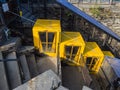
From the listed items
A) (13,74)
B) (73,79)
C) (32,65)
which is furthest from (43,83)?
(73,79)

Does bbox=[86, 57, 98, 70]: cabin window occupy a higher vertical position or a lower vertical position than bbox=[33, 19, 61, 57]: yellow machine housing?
lower

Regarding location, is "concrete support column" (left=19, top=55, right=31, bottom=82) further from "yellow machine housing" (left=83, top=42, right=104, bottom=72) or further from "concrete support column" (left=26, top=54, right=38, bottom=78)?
"yellow machine housing" (left=83, top=42, right=104, bottom=72)

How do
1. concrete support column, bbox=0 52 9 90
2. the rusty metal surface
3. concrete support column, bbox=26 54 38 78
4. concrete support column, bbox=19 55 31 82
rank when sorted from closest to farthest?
the rusty metal surface
concrete support column, bbox=0 52 9 90
concrete support column, bbox=19 55 31 82
concrete support column, bbox=26 54 38 78

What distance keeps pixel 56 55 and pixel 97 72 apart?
261cm

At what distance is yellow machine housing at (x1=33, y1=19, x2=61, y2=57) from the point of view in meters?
6.73

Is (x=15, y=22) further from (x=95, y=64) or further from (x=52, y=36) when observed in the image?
(x=95, y=64)

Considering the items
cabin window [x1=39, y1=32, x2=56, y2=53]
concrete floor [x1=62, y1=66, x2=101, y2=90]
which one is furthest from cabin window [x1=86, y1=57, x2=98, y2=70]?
cabin window [x1=39, y1=32, x2=56, y2=53]

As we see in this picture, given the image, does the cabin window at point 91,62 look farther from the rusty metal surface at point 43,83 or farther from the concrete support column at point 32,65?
the rusty metal surface at point 43,83

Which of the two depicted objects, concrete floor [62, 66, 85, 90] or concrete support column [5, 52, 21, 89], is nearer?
concrete support column [5, 52, 21, 89]

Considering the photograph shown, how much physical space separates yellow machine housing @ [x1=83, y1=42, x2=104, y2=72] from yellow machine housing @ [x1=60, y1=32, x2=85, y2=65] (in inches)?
17.0

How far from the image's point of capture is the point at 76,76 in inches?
290

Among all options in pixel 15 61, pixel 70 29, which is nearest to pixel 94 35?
pixel 70 29

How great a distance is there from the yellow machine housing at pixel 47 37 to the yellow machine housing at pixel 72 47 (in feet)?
1.41

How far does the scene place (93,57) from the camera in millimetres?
7695
